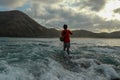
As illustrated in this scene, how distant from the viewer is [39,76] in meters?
12.1

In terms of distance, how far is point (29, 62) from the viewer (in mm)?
13781

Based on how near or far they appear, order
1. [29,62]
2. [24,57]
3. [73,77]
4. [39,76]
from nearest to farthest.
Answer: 1. [39,76]
2. [73,77]
3. [29,62]
4. [24,57]

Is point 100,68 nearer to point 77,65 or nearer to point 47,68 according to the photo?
point 77,65

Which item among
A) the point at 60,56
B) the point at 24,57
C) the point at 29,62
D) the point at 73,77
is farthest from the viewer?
the point at 60,56

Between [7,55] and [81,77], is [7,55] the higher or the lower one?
the higher one

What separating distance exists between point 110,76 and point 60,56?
14.8ft

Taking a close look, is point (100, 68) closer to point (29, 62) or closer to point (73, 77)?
point (73, 77)

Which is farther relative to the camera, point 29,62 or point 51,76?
point 29,62

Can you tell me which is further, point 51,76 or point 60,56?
point 60,56

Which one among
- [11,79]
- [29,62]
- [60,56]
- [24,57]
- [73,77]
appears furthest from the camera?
[60,56]

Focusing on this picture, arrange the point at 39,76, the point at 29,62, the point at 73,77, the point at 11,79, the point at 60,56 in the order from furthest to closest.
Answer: the point at 60,56, the point at 29,62, the point at 73,77, the point at 39,76, the point at 11,79

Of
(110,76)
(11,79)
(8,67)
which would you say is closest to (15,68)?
(8,67)

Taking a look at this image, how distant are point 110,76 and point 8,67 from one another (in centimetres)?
591

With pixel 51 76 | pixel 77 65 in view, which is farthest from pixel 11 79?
pixel 77 65
